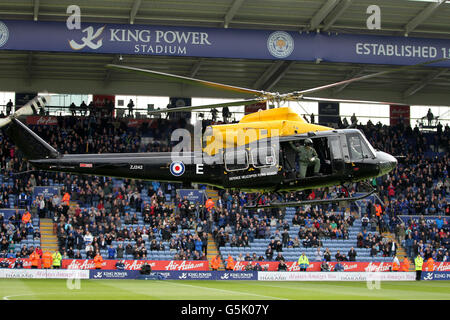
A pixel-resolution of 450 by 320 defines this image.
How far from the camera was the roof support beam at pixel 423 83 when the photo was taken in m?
44.6

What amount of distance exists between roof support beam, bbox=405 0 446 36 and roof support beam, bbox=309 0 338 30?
5.43 m

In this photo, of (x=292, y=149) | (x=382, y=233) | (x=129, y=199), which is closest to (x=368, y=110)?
(x=382, y=233)

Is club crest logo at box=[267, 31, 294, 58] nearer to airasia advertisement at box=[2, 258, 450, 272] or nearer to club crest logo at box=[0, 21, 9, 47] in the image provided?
airasia advertisement at box=[2, 258, 450, 272]

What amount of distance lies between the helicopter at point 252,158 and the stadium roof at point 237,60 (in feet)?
54.3

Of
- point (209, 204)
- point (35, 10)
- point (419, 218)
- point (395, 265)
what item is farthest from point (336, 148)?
point (419, 218)

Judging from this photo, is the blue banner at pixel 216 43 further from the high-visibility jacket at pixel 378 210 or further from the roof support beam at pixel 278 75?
the high-visibility jacket at pixel 378 210

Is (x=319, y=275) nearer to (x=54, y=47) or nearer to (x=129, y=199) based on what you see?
(x=129, y=199)

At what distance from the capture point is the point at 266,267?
1421 inches

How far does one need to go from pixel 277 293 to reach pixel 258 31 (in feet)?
53.2

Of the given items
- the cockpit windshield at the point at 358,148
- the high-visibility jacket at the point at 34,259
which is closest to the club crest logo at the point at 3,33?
the high-visibility jacket at the point at 34,259

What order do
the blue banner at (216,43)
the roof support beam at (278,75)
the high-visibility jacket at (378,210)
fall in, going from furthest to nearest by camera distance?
the roof support beam at (278,75)
the high-visibility jacket at (378,210)
the blue banner at (216,43)

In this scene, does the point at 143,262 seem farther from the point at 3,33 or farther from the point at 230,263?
the point at 3,33

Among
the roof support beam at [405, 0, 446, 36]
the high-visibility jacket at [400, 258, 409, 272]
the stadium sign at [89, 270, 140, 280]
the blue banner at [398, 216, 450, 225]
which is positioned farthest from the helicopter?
the blue banner at [398, 216, 450, 225]

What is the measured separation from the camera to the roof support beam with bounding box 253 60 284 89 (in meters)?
42.2
